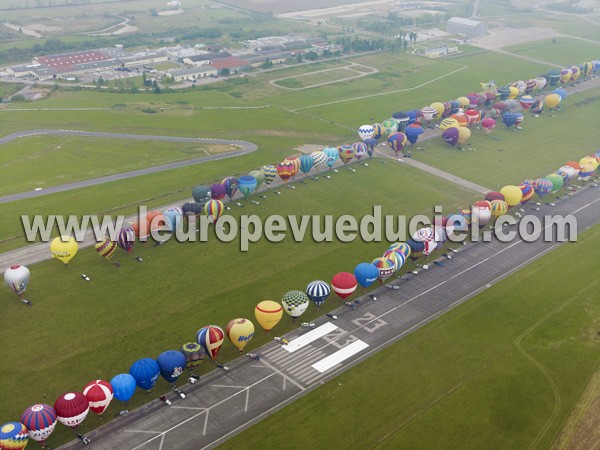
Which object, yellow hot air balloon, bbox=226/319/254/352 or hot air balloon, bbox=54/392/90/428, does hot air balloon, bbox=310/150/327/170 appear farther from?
hot air balloon, bbox=54/392/90/428

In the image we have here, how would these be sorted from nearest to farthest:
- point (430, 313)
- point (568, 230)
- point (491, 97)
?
point (430, 313), point (568, 230), point (491, 97)

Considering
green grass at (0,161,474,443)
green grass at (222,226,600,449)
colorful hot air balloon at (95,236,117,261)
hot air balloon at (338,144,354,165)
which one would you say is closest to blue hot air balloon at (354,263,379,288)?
green grass at (0,161,474,443)

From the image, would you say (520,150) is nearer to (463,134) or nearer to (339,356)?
(463,134)

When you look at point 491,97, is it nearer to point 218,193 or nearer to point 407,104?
point 407,104

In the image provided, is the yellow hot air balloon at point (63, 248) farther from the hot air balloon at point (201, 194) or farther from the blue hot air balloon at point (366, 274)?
the blue hot air balloon at point (366, 274)

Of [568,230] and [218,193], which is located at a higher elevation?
[218,193]

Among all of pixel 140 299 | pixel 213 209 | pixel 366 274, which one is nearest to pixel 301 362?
pixel 366 274

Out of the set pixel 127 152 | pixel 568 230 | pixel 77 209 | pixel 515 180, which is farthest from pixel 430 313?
pixel 127 152
